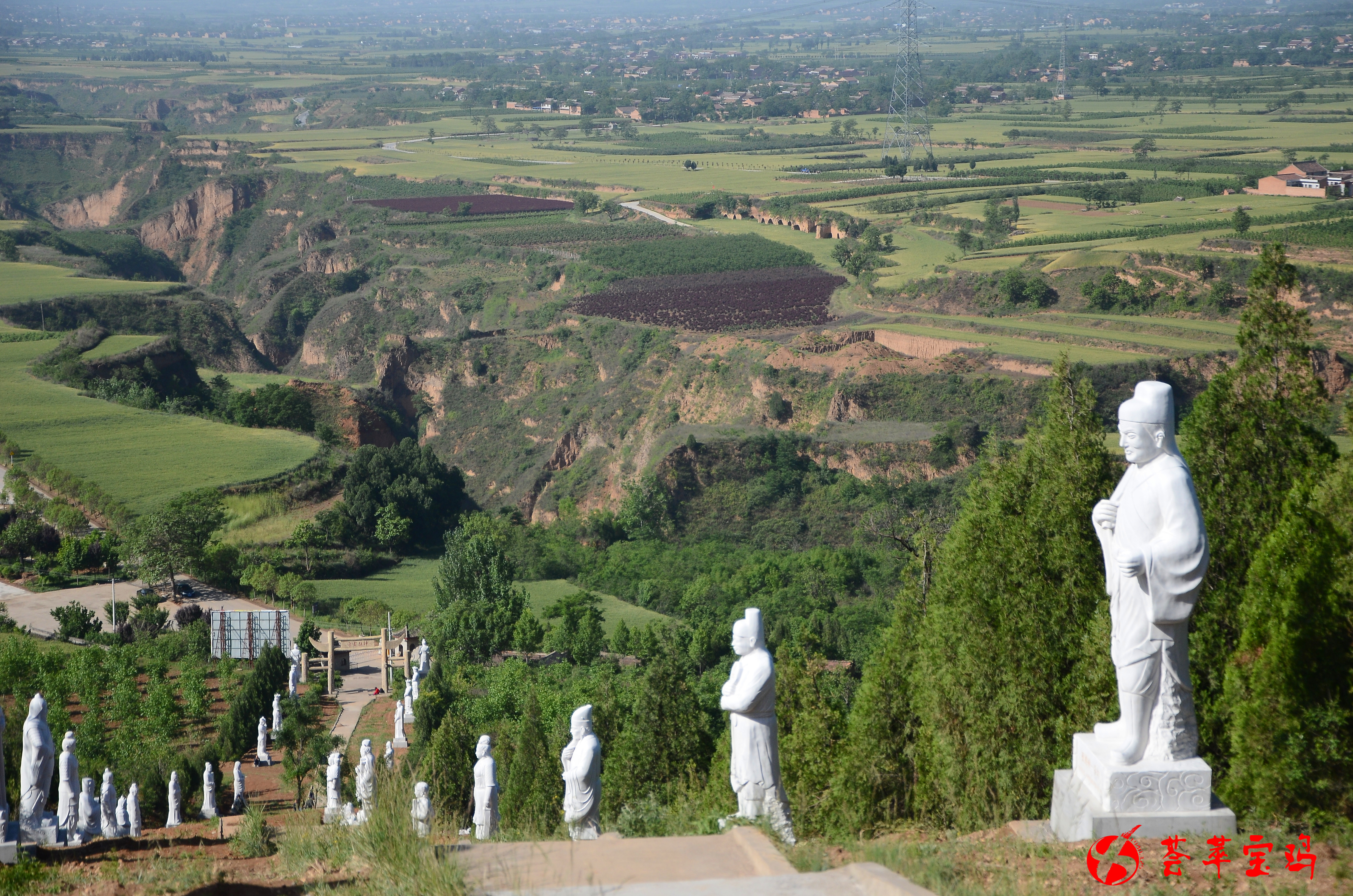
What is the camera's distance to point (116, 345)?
79.4m

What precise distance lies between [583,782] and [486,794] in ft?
9.28

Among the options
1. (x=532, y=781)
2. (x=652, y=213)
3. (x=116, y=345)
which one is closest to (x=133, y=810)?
(x=532, y=781)

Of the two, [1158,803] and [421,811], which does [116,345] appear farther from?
[1158,803]

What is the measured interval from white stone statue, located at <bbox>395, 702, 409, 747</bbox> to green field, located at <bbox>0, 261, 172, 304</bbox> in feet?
236

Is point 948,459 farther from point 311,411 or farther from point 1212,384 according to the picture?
point 1212,384

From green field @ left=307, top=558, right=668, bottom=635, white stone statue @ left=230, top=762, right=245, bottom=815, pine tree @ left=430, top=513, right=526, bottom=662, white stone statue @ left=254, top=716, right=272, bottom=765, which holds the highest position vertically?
white stone statue @ left=230, top=762, right=245, bottom=815

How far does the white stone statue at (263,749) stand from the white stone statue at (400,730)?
284 cm

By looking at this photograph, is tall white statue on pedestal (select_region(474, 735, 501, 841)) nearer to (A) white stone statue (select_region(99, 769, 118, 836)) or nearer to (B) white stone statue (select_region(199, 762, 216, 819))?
(A) white stone statue (select_region(99, 769, 118, 836))

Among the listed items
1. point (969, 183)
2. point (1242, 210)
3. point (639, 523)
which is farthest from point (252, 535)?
point (969, 183)

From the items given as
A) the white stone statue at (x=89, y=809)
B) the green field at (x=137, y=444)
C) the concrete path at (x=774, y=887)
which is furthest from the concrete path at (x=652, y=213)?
the concrete path at (x=774, y=887)

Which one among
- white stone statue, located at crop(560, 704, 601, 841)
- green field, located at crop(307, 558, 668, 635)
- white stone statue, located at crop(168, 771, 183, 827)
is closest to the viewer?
white stone statue, located at crop(560, 704, 601, 841)

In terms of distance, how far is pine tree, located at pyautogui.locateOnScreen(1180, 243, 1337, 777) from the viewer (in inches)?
552

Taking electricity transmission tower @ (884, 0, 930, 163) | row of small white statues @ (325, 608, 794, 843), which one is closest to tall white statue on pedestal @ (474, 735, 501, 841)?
row of small white statues @ (325, 608, 794, 843)

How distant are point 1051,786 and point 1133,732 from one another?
12.8ft
